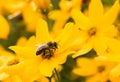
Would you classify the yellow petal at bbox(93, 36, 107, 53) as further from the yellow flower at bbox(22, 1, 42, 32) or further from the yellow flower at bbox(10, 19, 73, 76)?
the yellow flower at bbox(22, 1, 42, 32)

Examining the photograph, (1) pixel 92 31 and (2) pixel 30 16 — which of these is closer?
(1) pixel 92 31

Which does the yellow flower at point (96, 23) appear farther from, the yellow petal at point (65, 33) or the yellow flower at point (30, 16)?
the yellow flower at point (30, 16)

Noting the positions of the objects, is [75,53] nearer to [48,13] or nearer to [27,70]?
[27,70]

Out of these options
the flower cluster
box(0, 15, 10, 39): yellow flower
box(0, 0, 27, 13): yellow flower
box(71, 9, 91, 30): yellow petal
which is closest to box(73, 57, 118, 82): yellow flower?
the flower cluster

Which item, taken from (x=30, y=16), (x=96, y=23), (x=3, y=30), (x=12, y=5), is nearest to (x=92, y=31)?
(x=96, y=23)

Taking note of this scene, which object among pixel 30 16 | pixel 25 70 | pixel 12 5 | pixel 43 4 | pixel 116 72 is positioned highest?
pixel 12 5

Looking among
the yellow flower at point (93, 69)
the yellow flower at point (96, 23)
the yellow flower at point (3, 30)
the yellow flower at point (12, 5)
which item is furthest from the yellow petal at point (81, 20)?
the yellow flower at point (12, 5)

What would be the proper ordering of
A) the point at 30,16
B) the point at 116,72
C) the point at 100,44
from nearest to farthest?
A: the point at 116,72
the point at 100,44
the point at 30,16

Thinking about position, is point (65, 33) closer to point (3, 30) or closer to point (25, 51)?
point (25, 51)
